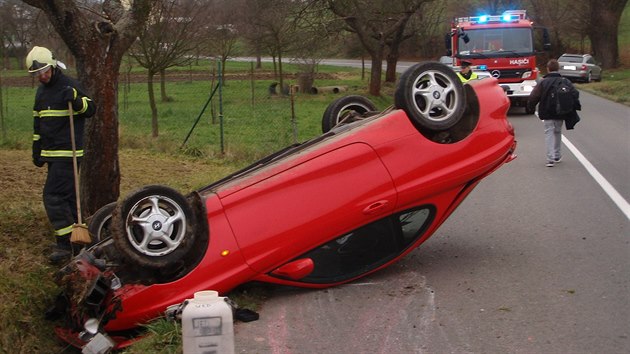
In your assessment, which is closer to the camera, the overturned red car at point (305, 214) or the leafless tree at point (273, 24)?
the overturned red car at point (305, 214)

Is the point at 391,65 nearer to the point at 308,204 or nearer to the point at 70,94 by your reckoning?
the point at 70,94

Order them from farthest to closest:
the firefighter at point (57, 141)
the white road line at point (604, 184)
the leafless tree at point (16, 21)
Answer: the leafless tree at point (16, 21)
the white road line at point (604, 184)
the firefighter at point (57, 141)

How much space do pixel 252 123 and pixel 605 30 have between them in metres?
34.0

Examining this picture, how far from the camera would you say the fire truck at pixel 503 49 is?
21406 millimetres

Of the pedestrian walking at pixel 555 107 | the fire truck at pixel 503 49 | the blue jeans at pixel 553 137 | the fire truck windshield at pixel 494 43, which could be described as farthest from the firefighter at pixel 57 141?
the fire truck windshield at pixel 494 43

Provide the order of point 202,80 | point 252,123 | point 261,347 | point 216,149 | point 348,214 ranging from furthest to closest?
point 202,80, point 252,123, point 216,149, point 348,214, point 261,347

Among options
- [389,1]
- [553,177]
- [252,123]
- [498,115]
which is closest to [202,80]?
[389,1]

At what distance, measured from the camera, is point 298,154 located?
20.8 ft

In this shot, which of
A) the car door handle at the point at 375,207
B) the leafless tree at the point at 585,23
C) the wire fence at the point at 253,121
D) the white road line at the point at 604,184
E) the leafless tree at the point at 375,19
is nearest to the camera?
the car door handle at the point at 375,207

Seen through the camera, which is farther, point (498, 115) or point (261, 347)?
point (498, 115)

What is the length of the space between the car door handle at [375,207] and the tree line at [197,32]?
323cm

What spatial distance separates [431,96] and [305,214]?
1542mm

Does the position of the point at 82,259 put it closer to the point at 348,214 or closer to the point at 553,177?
the point at 348,214

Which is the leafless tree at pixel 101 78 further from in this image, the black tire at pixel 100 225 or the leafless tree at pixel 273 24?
the leafless tree at pixel 273 24
